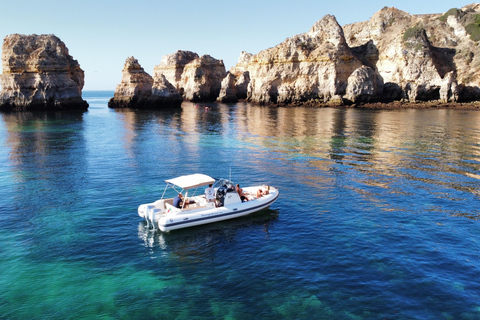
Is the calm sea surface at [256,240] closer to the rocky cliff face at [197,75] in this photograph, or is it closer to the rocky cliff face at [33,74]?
the rocky cliff face at [33,74]

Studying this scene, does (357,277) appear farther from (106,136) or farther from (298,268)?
(106,136)

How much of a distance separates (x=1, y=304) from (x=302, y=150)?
32200 mm

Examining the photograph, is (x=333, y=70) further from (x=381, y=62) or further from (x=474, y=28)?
Result: (x=474, y=28)

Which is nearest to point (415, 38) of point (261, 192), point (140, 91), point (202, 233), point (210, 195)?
point (140, 91)

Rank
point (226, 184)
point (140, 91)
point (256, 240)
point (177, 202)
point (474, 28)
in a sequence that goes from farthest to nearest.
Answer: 1. point (474, 28)
2. point (140, 91)
3. point (226, 184)
4. point (177, 202)
5. point (256, 240)

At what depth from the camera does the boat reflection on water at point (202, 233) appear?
18.8m

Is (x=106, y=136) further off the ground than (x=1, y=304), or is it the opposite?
(x=106, y=136)

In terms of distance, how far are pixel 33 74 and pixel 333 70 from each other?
73637 mm

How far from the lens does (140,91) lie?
94.9 metres

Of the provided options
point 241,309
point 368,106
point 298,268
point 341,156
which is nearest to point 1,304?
point 241,309

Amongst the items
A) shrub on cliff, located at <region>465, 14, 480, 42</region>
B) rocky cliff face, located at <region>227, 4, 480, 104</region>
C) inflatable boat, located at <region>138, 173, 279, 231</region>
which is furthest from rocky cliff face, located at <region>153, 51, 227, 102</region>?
inflatable boat, located at <region>138, 173, 279, 231</region>

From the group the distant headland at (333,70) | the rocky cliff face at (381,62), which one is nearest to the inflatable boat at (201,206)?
the distant headland at (333,70)

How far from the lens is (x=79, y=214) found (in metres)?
22.4

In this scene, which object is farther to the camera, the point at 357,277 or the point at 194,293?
the point at 357,277
